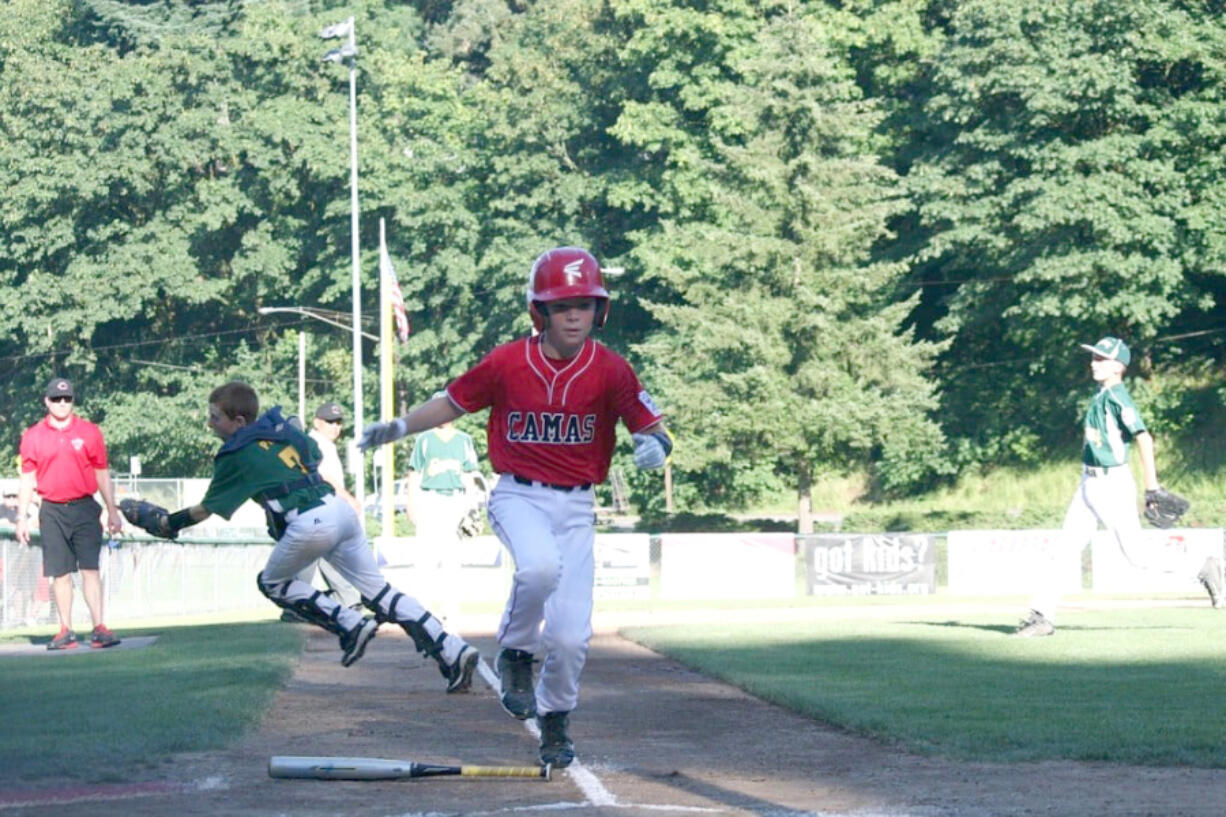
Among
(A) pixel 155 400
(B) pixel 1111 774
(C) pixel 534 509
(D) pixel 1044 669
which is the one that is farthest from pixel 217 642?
(A) pixel 155 400

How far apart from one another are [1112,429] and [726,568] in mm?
20047

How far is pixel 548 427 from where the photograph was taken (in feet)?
27.1

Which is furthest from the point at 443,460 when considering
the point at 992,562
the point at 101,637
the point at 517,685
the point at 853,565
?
the point at 992,562

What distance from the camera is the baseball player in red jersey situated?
8.21 m

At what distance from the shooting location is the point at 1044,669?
12.6 metres

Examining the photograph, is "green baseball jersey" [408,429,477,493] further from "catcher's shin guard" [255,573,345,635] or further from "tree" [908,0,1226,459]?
"tree" [908,0,1226,459]

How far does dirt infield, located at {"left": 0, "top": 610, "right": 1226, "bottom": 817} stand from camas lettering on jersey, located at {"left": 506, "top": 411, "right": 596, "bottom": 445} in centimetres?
148

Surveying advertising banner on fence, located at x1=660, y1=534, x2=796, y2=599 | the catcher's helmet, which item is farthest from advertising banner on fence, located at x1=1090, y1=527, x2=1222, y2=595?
the catcher's helmet

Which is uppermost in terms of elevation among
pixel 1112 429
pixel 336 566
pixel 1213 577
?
pixel 1112 429

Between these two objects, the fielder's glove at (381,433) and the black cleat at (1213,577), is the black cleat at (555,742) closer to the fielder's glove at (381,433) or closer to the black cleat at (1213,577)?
the fielder's glove at (381,433)

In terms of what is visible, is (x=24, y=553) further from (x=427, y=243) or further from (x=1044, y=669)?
(x=427, y=243)

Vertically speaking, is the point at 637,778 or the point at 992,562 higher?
the point at 992,562

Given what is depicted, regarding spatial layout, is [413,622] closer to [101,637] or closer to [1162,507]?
[101,637]

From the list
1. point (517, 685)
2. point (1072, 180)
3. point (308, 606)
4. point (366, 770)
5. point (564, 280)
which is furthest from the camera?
point (1072, 180)
